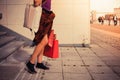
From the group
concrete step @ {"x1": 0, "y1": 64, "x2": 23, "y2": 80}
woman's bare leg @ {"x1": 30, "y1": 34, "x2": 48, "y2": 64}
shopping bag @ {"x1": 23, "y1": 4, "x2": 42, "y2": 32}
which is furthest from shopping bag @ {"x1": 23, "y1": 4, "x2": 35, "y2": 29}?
concrete step @ {"x1": 0, "y1": 64, "x2": 23, "y2": 80}

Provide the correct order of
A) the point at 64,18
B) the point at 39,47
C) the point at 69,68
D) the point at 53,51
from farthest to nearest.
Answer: the point at 64,18 → the point at 69,68 → the point at 53,51 → the point at 39,47

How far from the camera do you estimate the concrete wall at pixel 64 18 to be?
886 cm

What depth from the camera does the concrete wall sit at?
29.1 feet

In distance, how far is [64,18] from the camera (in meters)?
9.04

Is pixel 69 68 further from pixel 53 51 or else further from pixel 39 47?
pixel 39 47

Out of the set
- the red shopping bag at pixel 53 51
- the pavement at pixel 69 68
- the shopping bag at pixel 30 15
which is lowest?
the pavement at pixel 69 68

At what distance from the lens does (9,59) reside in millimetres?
6172

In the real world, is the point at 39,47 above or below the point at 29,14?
below

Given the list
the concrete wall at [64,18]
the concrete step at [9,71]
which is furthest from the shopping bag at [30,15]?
the concrete wall at [64,18]

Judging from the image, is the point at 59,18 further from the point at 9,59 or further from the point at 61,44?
the point at 9,59

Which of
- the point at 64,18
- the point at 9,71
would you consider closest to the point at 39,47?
the point at 9,71

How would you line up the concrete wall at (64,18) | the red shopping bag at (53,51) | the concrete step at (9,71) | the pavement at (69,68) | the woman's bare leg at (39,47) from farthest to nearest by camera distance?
the concrete wall at (64,18)
the red shopping bag at (53,51)
the woman's bare leg at (39,47)
the pavement at (69,68)
the concrete step at (9,71)

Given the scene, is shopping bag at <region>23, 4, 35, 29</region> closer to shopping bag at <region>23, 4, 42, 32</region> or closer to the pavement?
shopping bag at <region>23, 4, 42, 32</region>

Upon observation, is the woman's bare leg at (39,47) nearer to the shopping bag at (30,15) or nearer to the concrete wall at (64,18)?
the shopping bag at (30,15)
